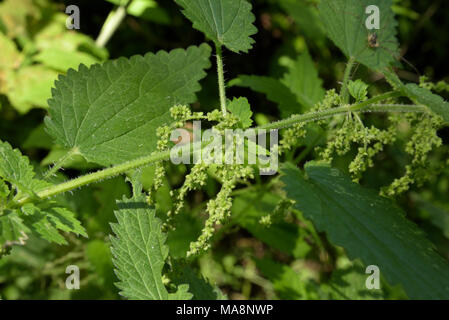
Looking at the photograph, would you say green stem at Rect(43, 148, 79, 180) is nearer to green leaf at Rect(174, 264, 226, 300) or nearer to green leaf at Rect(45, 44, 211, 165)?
green leaf at Rect(45, 44, 211, 165)

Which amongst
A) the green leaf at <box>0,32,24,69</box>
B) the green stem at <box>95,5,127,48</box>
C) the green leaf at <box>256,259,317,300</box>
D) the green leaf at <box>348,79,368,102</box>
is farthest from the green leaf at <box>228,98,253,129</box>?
the green leaf at <box>0,32,24,69</box>

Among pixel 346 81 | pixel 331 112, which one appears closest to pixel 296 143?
pixel 331 112

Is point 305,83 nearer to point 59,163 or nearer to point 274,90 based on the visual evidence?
point 274,90

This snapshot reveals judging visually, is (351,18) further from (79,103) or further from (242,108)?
(79,103)

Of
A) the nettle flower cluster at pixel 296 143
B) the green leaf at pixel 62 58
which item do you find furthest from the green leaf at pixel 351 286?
the green leaf at pixel 62 58

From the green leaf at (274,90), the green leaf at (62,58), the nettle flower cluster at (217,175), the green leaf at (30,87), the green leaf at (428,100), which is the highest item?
the green leaf at (62,58)

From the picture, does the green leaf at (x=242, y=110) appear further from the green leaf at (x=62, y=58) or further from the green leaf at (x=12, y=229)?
the green leaf at (x=62, y=58)
